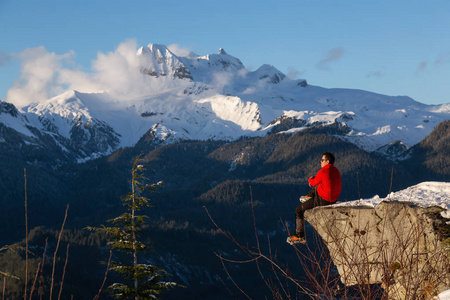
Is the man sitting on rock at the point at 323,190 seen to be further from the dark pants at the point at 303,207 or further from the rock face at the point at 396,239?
the rock face at the point at 396,239

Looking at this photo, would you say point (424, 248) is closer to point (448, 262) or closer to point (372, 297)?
point (448, 262)

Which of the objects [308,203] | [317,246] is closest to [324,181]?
[308,203]

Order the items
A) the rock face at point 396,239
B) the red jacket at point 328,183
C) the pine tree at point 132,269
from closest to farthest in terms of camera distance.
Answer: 1. the rock face at point 396,239
2. the red jacket at point 328,183
3. the pine tree at point 132,269

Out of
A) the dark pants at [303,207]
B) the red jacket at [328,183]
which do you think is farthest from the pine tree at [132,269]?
the red jacket at [328,183]

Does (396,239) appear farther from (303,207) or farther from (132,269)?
(132,269)

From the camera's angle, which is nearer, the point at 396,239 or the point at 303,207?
the point at 396,239

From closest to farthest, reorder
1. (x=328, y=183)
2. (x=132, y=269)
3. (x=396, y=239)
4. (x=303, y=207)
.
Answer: (x=396, y=239), (x=328, y=183), (x=303, y=207), (x=132, y=269)

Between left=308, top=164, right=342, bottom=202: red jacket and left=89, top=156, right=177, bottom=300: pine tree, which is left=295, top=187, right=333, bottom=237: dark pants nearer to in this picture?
left=308, top=164, right=342, bottom=202: red jacket

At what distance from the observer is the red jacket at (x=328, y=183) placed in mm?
14656

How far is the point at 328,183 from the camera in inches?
A: 578

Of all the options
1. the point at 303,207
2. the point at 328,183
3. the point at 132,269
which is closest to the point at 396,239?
the point at 328,183

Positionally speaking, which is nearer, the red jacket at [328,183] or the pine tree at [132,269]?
the red jacket at [328,183]

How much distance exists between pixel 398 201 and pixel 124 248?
16795 mm

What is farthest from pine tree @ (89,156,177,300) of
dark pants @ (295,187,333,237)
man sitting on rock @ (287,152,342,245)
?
man sitting on rock @ (287,152,342,245)
